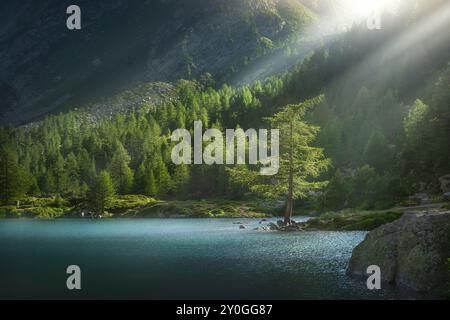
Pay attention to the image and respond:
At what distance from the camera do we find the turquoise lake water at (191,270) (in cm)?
2316

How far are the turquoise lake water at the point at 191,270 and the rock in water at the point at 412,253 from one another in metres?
1.48

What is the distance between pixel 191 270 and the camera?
98.3ft

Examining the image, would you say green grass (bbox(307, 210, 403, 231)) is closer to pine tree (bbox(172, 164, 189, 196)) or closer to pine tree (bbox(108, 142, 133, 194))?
pine tree (bbox(172, 164, 189, 196))

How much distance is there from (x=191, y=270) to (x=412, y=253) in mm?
13841

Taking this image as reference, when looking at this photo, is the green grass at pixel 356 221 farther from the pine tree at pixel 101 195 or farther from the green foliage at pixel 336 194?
the pine tree at pixel 101 195

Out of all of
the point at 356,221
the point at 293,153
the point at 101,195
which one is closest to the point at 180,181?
the point at 101,195

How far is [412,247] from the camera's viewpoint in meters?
25.6

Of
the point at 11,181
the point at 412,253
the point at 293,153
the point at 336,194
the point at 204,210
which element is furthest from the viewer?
the point at 11,181

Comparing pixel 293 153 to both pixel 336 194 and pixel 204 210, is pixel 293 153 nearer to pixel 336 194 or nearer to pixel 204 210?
pixel 336 194

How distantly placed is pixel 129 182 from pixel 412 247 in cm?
13237

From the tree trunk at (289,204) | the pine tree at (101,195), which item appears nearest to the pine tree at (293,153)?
the tree trunk at (289,204)

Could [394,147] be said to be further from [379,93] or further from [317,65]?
[317,65]
